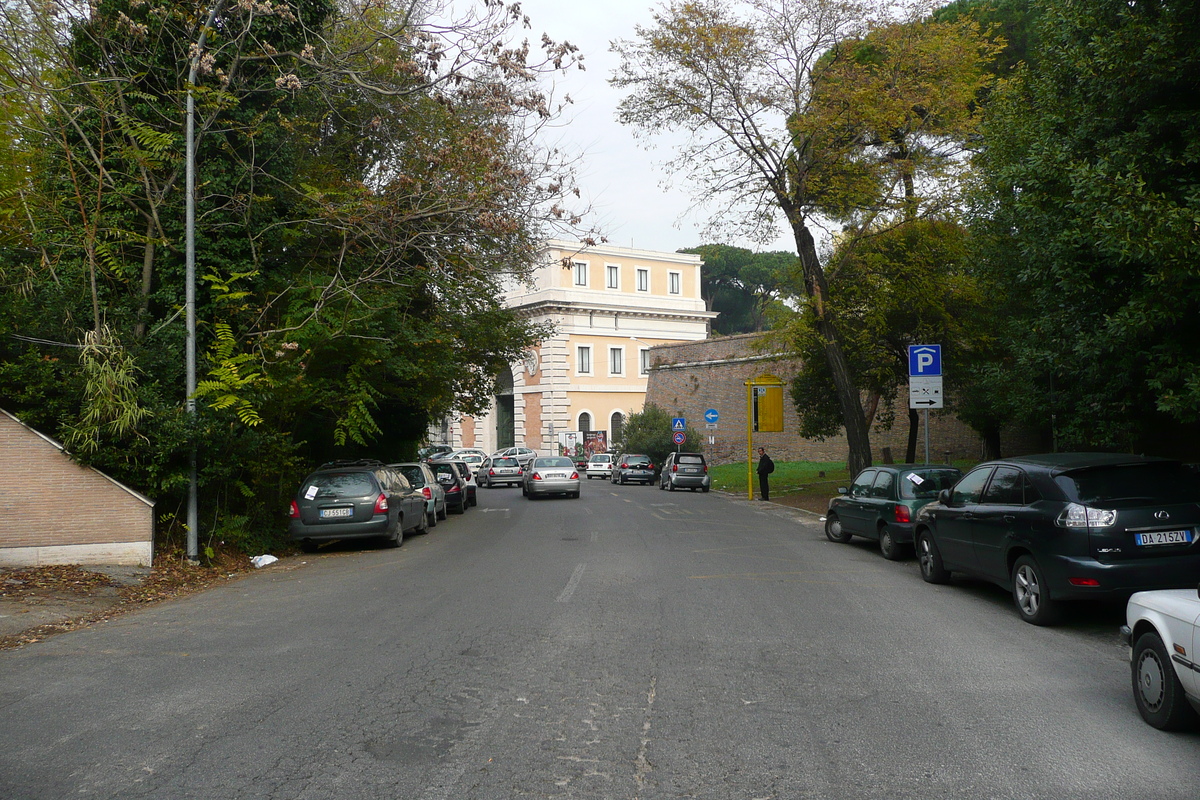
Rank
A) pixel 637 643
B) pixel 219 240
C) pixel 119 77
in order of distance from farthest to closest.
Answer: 1. pixel 219 240
2. pixel 119 77
3. pixel 637 643

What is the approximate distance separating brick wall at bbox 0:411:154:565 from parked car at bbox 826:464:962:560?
10865 millimetres

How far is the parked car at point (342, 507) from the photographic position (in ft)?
52.6

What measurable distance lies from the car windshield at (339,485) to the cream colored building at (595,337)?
46.8m

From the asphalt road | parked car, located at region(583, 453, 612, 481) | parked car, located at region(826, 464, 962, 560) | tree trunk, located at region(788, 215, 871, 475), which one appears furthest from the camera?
parked car, located at region(583, 453, 612, 481)

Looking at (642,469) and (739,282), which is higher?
(739,282)

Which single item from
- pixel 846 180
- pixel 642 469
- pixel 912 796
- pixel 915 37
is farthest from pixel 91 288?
pixel 642 469

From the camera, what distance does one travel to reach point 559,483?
32.3 meters

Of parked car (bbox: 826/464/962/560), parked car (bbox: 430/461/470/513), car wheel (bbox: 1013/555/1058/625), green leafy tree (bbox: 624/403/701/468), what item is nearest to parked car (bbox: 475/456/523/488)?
green leafy tree (bbox: 624/403/701/468)

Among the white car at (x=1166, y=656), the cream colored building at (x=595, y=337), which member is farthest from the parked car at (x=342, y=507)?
the cream colored building at (x=595, y=337)

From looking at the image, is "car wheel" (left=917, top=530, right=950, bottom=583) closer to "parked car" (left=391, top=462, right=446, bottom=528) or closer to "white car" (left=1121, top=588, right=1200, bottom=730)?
"white car" (left=1121, top=588, right=1200, bottom=730)

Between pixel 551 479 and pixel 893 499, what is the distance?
1897 cm

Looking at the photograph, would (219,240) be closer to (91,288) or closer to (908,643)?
(91,288)

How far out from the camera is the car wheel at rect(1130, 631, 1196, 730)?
17.8 feet

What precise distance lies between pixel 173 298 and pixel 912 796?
544 inches
